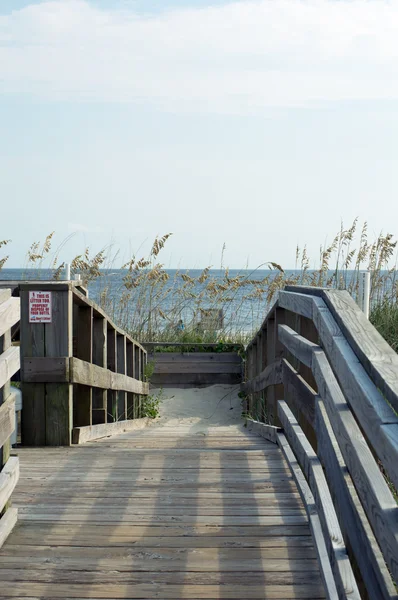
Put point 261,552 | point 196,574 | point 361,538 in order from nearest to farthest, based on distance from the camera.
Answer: point 361,538
point 196,574
point 261,552

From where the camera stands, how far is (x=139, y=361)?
9.05 m

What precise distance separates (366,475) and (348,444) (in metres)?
0.27

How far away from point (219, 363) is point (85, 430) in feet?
19.9

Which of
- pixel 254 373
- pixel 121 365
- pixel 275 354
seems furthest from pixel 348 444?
pixel 254 373

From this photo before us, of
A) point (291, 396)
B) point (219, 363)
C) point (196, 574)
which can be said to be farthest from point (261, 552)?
point (219, 363)

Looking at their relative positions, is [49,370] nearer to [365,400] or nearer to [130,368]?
[365,400]

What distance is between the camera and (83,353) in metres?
5.10

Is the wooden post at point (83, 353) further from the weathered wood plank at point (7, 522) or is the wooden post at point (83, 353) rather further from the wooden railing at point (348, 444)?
the weathered wood plank at point (7, 522)

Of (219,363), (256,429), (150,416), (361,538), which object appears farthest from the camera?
(219,363)

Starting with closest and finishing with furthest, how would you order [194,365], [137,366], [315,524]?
[315,524], [137,366], [194,365]

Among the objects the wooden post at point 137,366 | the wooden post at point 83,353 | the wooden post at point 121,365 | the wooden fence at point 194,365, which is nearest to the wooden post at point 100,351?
the wooden post at point 83,353

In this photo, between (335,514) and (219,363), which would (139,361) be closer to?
(219,363)

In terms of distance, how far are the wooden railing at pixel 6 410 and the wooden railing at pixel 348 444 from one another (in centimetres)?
129

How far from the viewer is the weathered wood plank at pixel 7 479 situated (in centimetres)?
274
